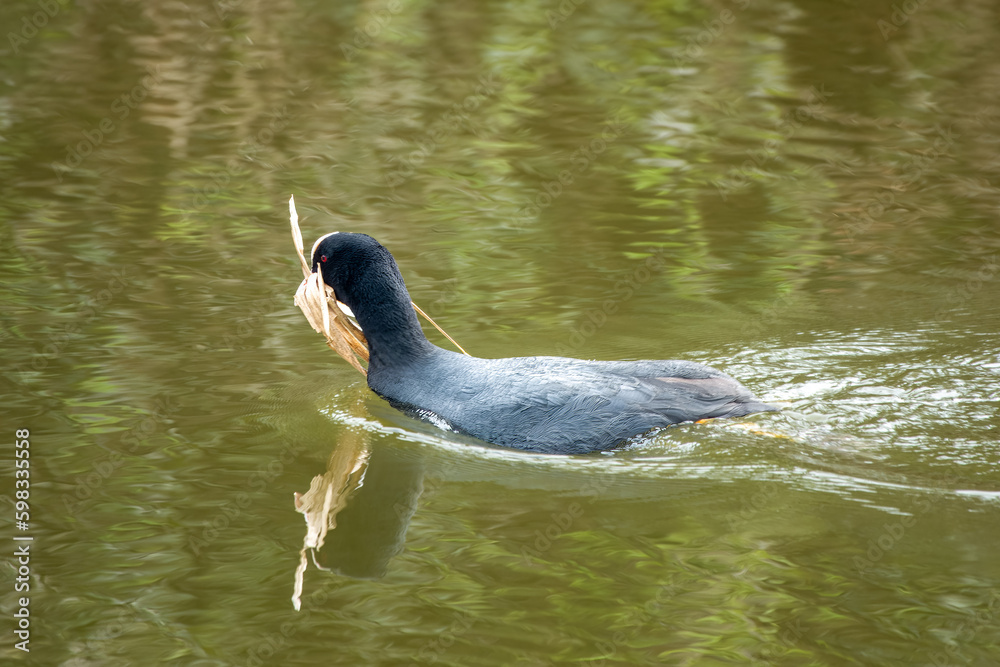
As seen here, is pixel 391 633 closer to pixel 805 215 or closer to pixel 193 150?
pixel 805 215

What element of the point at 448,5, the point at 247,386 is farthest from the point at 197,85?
the point at 247,386

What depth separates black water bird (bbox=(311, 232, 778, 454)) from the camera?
577cm

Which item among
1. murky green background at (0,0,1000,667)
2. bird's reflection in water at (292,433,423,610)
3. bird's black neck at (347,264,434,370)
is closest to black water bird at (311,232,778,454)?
bird's black neck at (347,264,434,370)

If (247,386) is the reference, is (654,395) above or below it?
above

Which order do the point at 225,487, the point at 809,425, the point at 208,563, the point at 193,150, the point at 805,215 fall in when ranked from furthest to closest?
the point at 193,150 → the point at 805,215 → the point at 809,425 → the point at 225,487 → the point at 208,563

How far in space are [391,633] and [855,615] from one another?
1.93 meters

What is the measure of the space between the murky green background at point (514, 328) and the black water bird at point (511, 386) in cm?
15

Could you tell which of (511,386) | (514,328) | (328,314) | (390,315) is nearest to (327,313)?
(328,314)

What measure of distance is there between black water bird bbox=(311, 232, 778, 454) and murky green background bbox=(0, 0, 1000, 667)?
0.48ft

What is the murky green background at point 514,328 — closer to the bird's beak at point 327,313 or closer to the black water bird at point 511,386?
the black water bird at point 511,386

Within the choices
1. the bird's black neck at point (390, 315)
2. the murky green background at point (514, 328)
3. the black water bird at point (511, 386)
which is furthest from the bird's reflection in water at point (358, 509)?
the bird's black neck at point (390, 315)

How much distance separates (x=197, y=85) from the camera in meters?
13.3

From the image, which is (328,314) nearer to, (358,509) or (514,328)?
(358,509)

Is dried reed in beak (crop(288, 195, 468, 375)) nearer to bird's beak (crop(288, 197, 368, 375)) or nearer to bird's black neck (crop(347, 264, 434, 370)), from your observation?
bird's beak (crop(288, 197, 368, 375))
